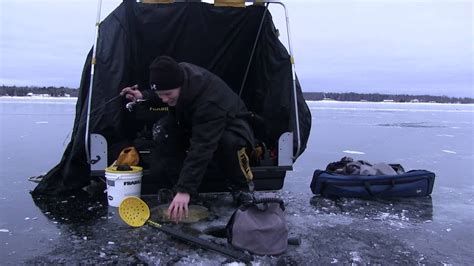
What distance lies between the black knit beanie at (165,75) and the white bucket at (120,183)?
1.01 meters

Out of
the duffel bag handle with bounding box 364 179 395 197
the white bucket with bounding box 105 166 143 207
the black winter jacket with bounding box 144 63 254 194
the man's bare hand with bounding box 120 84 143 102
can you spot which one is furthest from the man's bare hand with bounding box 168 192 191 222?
the duffel bag handle with bounding box 364 179 395 197

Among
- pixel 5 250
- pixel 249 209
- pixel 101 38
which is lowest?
pixel 5 250

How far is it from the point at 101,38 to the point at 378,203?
296 centimetres

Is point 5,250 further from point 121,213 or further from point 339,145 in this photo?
point 339,145

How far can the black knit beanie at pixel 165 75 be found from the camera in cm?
296

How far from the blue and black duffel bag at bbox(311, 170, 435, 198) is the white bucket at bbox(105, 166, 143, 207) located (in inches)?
69.8

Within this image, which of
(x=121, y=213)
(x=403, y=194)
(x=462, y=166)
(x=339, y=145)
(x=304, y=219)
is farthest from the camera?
(x=339, y=145)

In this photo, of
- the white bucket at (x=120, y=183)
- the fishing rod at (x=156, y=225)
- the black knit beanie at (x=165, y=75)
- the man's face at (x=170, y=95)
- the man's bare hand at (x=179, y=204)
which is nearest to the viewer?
the fishing rod at (x=156, y=225)

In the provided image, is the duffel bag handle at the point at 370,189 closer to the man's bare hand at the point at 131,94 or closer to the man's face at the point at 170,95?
the man's face at the point at 170,95

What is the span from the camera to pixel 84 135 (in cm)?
402

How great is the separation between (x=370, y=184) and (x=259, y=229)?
1.98 metres

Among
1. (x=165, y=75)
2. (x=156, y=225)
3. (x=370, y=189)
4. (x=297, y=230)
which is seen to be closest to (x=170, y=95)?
(x=165, y=75)

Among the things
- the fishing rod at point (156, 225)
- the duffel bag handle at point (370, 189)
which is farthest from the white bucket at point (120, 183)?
the duffel bag handle at point (370, 189)

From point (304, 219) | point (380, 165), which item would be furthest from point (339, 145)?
point (304, 219)
